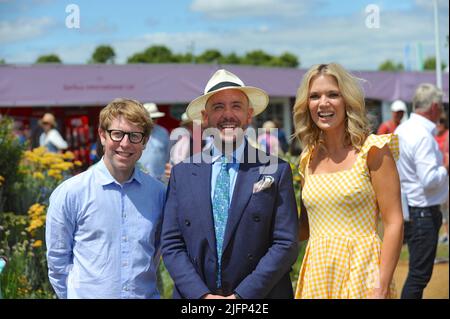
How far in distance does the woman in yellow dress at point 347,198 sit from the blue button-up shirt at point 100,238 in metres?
0.80

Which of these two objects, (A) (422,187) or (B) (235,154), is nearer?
(B) (235,154)

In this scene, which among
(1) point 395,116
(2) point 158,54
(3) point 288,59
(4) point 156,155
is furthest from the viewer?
(3) point 288,59

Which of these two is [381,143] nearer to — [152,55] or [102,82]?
[102,82]

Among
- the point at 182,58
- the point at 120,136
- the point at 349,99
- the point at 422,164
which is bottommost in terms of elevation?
the point at 422,164

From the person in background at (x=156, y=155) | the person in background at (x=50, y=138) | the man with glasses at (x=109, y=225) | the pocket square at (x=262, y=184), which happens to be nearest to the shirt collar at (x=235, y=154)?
the pocket square at (x=262, y=184)

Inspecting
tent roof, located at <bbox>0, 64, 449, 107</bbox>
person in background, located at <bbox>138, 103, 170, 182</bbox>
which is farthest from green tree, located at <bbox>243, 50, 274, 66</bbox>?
person in background, located at <bbox>138, 103, 170, 182</bbox>

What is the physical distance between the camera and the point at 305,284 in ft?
10.6

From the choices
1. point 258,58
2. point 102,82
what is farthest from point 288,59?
point 102,82

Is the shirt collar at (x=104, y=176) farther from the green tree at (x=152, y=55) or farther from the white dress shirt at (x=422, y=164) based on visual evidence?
the green tree at (x=152, y=55)

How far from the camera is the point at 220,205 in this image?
10.1 feet

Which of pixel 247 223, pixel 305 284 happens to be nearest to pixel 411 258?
pixel 305 284

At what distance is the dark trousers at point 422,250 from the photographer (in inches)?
206

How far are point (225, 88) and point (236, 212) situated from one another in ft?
1.91
